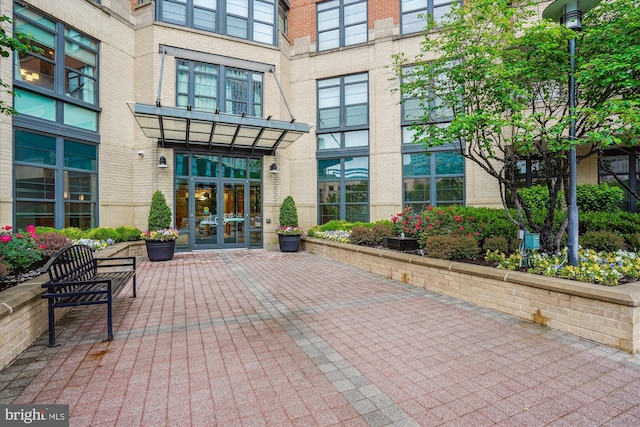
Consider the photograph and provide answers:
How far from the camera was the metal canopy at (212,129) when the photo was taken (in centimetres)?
938

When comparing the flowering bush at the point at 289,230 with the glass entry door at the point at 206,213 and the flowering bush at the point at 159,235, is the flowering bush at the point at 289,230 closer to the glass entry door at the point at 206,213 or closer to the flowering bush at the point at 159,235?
the glass entry door at the point at 206,213

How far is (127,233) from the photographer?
10.4 meters

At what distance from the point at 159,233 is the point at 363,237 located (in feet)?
20.4

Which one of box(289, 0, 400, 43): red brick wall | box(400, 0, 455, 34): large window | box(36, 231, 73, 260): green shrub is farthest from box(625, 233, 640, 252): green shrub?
box(289, 0, 400, 43): red brick wall

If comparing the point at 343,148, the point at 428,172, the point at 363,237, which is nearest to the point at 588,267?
the point at 363,237

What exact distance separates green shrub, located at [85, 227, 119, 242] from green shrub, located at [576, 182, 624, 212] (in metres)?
14.2

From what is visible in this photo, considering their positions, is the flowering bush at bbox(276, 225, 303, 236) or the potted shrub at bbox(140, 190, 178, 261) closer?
the potted shrub at bbox(140, 190, 178, 261)

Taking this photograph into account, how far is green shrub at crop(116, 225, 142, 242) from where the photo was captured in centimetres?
1020

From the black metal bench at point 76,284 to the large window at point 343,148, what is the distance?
30.7ft

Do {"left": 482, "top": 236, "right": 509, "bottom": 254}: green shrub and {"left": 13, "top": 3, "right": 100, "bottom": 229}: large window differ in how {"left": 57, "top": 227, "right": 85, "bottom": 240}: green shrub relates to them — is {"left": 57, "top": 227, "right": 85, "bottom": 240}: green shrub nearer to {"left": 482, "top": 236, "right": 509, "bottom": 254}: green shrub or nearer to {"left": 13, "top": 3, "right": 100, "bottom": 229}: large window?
{"left": 13, "top": 3, "right": 100, "bottom": 229}: large window

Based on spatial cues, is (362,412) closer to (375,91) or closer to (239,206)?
(239,206)

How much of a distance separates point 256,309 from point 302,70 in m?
12.1

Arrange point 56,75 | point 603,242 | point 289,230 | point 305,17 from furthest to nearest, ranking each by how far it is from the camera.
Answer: point 305,17 → point 289,230 → point 56,75 → point 603,242

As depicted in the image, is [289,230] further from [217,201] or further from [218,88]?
[218,88]
